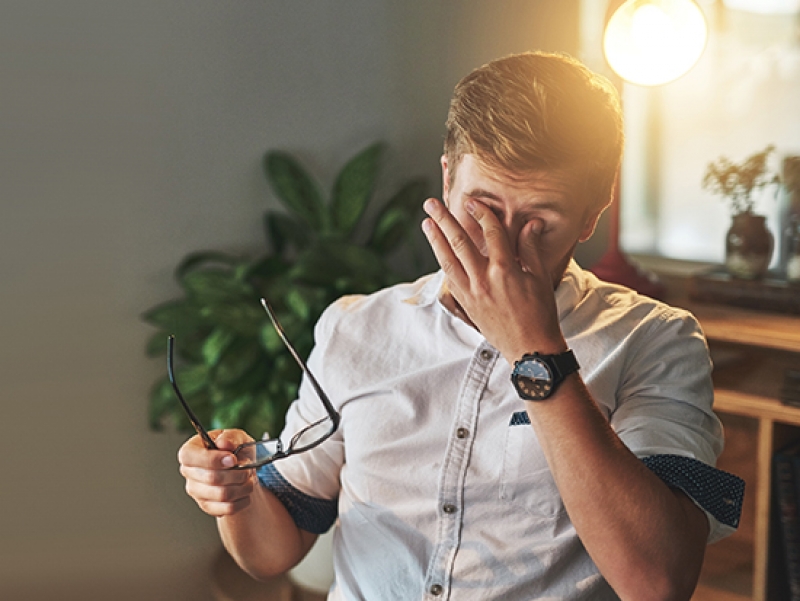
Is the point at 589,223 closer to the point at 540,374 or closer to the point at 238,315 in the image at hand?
the point at 540,374

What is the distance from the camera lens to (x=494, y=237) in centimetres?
108

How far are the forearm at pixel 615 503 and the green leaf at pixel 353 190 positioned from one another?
1381mm

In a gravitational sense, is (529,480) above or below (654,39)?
below

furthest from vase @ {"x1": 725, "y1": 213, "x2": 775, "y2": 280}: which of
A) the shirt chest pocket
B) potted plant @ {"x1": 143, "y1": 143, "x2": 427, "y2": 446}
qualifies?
the shirt chest pocket

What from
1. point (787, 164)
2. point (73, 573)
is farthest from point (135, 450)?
point (787, 164)

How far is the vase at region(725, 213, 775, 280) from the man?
964 millimetres

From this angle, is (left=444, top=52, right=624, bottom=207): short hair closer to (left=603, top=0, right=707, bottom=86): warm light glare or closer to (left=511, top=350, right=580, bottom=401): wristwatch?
(left=511, top=350, right=580, bottom=401): wristwatch

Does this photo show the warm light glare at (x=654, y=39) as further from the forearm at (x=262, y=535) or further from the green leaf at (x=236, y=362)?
the forearm at (x=262, y=535)

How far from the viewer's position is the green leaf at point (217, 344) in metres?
2.07

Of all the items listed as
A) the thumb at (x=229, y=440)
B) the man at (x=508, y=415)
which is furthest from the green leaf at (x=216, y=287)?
the thumb at (x=229, y=440)

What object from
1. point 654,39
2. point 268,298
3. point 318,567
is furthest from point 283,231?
point 654,39

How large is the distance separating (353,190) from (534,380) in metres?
1.41

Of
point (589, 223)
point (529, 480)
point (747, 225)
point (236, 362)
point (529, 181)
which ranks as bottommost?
point (236, 362)

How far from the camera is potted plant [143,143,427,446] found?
2080 millimetres
